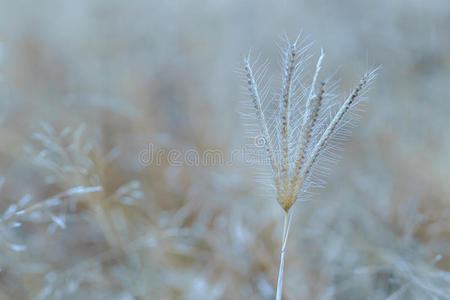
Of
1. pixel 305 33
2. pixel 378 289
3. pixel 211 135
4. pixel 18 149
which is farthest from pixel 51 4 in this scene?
pixel 378 289

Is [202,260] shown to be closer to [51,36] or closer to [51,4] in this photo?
[51,36]

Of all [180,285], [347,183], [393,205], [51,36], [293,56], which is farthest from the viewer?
[51,36]

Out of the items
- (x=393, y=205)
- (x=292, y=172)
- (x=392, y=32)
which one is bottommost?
(x=393, y=205)

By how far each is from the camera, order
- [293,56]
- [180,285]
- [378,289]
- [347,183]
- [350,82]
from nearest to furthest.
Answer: [293,56], [378,289], [180,285], [347,183], [350,82]

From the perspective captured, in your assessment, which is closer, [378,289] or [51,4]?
[378,289]

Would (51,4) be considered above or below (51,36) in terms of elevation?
above

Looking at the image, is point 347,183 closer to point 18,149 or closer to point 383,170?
point 383,170
